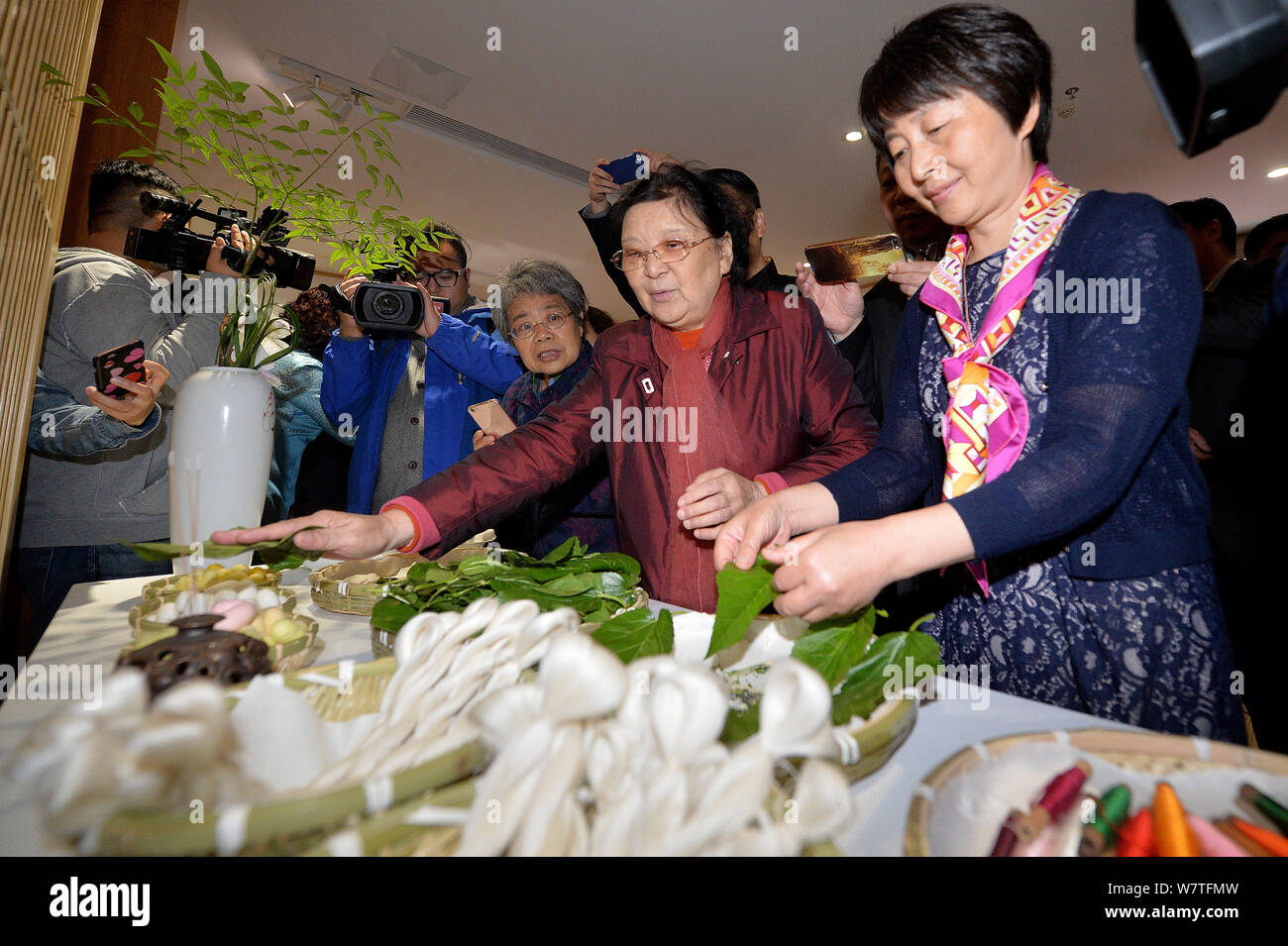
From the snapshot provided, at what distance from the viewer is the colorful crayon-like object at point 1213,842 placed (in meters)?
0.40

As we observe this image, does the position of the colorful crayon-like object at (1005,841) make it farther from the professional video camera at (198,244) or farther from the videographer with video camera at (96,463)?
the videographer with video camera at (96,463)

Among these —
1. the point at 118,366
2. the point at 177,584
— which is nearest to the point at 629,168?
the point at 118,366

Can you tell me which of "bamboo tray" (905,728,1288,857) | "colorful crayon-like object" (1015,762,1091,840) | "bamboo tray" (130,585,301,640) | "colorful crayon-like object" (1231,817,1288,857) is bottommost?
"colorful crayon-like object" (1231,817,1288,857)

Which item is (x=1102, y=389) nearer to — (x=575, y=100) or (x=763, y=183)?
(x=575, y=100)

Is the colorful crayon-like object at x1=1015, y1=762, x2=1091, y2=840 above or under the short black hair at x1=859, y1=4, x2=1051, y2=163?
under

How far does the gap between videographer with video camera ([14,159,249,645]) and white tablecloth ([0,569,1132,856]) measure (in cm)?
56

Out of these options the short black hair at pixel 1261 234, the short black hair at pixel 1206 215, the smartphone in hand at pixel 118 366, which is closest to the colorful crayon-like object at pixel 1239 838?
the smartphone in hand at pixel 118 366

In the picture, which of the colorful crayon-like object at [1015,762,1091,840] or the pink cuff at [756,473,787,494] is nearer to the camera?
the colorful crayon-like object at [1015,762,1091,840]

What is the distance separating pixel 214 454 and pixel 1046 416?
1.29 metres

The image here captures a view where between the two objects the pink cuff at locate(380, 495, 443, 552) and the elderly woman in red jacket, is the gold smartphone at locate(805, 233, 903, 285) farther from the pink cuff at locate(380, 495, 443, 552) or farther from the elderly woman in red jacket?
the pink cuff at locate(380, 495, 443, 552)

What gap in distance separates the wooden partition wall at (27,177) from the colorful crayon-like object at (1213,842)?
5.36 feet

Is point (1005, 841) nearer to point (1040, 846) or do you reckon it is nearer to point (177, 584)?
point (1040, 846)

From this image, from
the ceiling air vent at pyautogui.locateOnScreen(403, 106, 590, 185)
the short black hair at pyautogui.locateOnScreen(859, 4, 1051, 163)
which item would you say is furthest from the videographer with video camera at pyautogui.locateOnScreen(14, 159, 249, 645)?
the ceiling air vent at pyautogui.locateOnScreen(403, 106, 590, 185)

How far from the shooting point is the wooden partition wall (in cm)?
108
